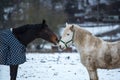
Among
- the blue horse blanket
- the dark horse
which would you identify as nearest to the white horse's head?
the dark horse

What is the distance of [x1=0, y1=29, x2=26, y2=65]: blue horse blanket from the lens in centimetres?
753

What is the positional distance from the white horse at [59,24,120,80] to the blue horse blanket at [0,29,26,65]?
877 mm

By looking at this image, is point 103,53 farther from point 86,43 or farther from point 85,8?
point 85,8

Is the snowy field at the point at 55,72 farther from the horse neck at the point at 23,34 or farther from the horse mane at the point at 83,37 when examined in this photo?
the horse mane at the point at 83,37

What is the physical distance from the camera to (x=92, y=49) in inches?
294

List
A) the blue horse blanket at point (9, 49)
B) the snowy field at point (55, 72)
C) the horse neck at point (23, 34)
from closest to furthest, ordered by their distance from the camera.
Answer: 1. the blue horse blanket at point (9, 49)
2. the horse neck at point (23, 34)
3. the snowy field at point (55, 72)

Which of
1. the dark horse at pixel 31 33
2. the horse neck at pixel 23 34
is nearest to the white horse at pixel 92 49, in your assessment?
the dark horse at pixel 31 33

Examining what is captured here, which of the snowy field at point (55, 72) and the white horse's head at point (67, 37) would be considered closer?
the white horse's head at point (67, 37)

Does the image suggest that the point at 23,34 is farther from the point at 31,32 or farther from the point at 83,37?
the point at 83,37

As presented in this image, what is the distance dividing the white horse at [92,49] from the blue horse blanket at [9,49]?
34.5 inches

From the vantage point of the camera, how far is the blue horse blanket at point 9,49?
24.7 ft

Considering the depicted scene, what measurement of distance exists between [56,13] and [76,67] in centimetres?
2490

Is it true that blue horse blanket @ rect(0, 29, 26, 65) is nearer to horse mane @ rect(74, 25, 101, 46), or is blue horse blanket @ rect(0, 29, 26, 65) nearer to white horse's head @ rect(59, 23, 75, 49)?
white horse's head @ rect(59, 23, 75, 49)

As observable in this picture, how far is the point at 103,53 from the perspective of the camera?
7.44 metres
